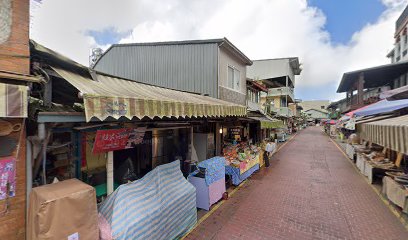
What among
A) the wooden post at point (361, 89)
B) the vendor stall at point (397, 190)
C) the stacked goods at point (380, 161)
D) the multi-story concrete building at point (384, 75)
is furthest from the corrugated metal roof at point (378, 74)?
the vendor stall at point (397, 190)

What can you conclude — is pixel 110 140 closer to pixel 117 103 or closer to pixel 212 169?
pixel 117 103

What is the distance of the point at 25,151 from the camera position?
3.60m

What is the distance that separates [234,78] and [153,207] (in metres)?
11.7

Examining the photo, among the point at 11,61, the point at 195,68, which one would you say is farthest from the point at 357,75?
the point at 11,61

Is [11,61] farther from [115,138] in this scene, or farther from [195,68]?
[195,68]

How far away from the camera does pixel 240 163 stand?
998cm

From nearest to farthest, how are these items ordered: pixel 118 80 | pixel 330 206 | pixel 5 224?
1. pixel 5 224
2. pixel 118 80
3. pixel 330 206

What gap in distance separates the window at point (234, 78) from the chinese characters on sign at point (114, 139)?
33.0 feet

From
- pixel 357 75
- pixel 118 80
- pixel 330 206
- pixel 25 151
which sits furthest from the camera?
pixel 357 75

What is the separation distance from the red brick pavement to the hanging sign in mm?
3071

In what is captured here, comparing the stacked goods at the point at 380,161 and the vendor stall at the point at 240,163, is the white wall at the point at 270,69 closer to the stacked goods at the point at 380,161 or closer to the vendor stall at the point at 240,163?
the stacked goods at the point at 380,161

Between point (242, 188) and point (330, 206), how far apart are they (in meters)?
3.36

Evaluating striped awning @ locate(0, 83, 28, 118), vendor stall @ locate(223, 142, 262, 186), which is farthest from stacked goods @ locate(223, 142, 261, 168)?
striped awning @ locate(0, 83, 28, 118)

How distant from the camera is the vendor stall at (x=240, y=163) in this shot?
31.7 feet
